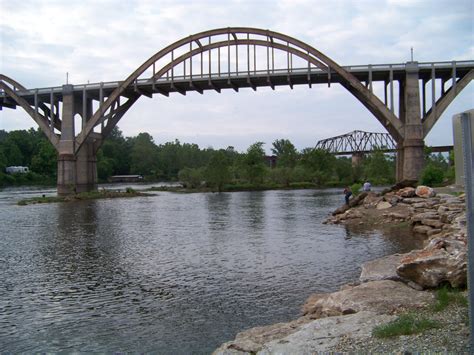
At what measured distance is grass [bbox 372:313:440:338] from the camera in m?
7.03

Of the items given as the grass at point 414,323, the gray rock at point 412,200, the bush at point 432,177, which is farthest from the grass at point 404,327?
the bush at point 432,177

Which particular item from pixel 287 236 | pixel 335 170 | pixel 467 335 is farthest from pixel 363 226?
pixel 335 170

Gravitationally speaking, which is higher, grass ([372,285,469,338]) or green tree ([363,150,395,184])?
green tree ([363,150,395,184])

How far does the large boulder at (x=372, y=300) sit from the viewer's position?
8844 millimetres

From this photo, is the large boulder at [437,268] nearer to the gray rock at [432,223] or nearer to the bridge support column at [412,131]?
the gray rock at [432,223]

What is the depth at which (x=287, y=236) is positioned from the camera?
25719 mm

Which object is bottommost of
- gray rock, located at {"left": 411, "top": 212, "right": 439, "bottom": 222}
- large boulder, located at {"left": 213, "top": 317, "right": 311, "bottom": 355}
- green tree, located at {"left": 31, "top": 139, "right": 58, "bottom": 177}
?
large boulder, located at {"left": 213, "top": 317, "right": 311, "bottom": 355}

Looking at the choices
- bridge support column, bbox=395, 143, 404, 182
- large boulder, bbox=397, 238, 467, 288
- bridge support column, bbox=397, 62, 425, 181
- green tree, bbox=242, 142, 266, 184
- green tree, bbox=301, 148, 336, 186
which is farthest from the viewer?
green tree, bbox=301, 148, 336, 186

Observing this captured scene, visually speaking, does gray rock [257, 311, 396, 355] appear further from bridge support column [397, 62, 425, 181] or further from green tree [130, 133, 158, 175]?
green tree [130, 133, 158, 175]

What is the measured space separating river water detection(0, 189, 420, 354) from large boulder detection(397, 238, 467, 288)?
3096 millimetres

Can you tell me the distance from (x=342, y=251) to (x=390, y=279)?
896cm

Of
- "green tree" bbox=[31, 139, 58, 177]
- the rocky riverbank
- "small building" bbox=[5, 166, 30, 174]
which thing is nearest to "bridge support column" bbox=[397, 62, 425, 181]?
the rocky riverbank

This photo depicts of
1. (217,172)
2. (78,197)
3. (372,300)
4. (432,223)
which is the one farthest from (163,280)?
(217,172)

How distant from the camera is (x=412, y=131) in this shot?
51.5 metres
